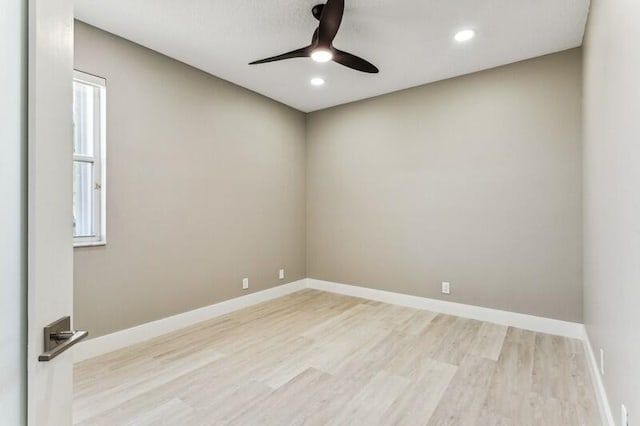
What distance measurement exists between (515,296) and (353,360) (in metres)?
1.97

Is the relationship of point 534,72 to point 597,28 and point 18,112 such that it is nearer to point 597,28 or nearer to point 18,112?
point 597,28

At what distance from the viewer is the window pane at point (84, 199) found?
2736 millimetres

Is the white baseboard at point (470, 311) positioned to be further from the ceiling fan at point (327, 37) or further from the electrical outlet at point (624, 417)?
the ceiling fan at point (327, 37)

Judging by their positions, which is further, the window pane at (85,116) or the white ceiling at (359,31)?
the window pane at (85,116)

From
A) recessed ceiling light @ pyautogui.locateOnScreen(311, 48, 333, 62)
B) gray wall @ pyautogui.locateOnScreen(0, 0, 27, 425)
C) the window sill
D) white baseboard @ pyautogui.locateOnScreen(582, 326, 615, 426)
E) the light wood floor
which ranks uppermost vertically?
recessed ceiling light @ pyautogui.locateOnScreen(311, 48, 333, 62)

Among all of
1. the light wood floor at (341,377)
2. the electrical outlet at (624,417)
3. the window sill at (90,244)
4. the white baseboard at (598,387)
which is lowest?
the light wood floor at (341,377)

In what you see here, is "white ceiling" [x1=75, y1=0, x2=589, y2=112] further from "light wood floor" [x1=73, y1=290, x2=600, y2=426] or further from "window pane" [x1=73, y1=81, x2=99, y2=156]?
"light wood floor" [x1=73, y1=290, x2=600, y2=426]

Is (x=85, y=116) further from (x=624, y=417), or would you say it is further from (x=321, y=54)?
(x=624, y=417)

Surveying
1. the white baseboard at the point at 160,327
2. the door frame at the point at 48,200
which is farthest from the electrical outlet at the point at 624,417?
the white baseboard at the point at 160,327

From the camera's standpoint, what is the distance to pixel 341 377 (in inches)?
94.6

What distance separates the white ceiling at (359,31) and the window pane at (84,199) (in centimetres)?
123

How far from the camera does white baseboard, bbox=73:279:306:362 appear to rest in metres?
Answer: 2.70

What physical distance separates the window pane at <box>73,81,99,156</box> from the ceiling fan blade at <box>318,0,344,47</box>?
6.66 ft

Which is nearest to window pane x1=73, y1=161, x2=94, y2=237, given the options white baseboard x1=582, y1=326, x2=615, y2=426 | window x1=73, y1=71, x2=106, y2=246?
window x1=73, y1=71, x2=106, y2=246
